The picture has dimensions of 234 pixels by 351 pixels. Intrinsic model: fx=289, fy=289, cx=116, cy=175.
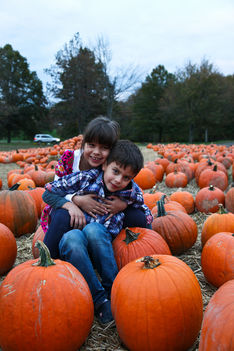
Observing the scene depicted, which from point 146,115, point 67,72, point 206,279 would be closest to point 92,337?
point 206,279

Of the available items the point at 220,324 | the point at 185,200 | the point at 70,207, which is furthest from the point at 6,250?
the point at 185,200

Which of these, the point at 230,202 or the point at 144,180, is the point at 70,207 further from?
the point at 144,180

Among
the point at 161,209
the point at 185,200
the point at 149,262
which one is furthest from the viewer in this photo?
the point at 185,200

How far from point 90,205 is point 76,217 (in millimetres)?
182

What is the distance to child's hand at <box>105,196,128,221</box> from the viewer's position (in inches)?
97.4

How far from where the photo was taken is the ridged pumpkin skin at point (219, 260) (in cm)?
231

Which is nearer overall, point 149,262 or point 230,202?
point 149,262

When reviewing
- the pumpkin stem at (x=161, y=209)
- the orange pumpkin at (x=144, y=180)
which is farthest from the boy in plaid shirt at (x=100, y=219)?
the orange pumpkin at (x=144, y=180)

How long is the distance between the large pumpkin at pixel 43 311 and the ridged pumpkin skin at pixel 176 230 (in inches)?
54.8

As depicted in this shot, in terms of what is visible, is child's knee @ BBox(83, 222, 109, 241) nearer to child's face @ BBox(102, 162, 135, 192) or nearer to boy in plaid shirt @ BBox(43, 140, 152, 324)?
boy in plaid shirt @ BBox(43, 140, 152, 324)

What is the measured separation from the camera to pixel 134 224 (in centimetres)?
260

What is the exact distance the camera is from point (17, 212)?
3641 millimetres

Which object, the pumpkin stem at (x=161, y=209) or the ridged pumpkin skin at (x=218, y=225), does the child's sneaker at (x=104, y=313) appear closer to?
the pumpkin stem at (x=161, y=209)

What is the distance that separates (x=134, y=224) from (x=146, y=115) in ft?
138
